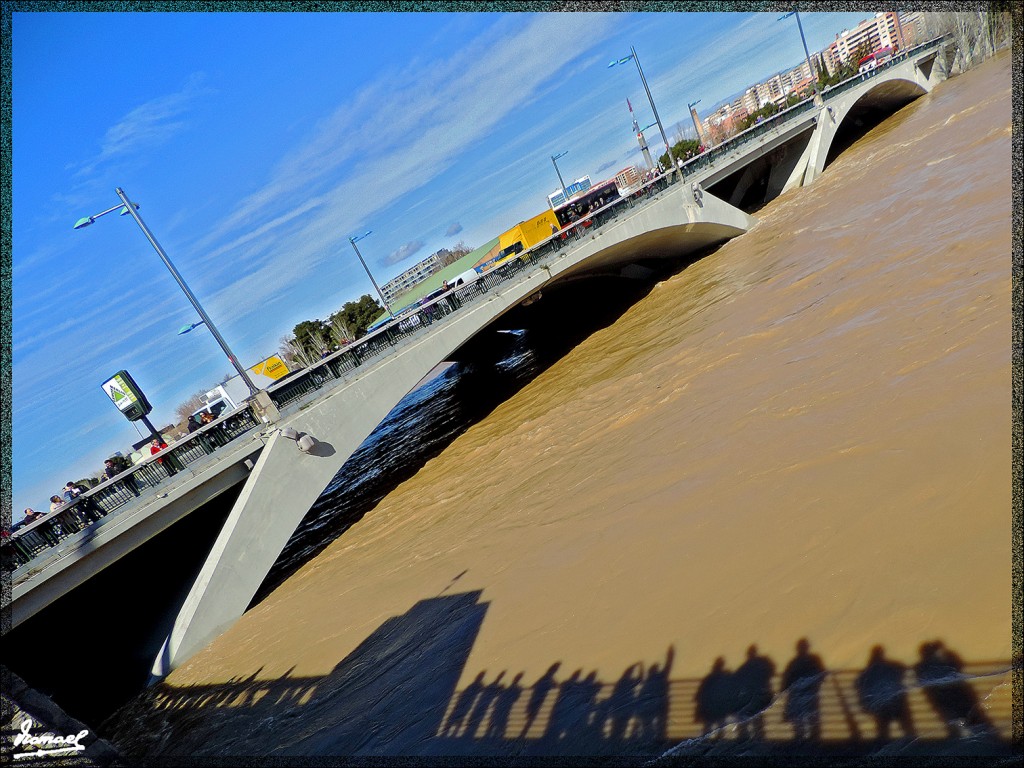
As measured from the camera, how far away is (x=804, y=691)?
4.48 m

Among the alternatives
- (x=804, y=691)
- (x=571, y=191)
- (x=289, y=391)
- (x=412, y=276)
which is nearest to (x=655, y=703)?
(x=804, y=691)

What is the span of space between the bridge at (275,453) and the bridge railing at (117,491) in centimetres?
2

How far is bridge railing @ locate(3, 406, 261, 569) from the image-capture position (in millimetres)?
10484

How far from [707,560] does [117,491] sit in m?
11.1

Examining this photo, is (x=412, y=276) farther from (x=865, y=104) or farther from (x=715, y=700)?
(x=715, y=700)

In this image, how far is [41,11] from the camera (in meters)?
3.45

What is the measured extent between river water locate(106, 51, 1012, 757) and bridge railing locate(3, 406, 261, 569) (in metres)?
3.32

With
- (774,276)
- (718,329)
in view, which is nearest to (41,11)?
(718,329)

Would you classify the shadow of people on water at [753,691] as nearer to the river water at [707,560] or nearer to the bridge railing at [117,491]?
the river water at [707,560]

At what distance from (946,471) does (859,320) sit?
577 centimetres

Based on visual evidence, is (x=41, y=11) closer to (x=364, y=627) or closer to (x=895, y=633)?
(x=895, y=633)

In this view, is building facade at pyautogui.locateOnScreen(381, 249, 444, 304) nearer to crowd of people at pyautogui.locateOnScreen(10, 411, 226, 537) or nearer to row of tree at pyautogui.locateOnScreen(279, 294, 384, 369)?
row of tree at pyautogui.locateOnScreen(279, 294, 384, 369)

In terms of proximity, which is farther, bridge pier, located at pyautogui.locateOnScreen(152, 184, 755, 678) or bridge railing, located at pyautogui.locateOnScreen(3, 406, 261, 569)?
bridge pier, located at pyautogui.locateOnScreen(152, 184, 755, 678)

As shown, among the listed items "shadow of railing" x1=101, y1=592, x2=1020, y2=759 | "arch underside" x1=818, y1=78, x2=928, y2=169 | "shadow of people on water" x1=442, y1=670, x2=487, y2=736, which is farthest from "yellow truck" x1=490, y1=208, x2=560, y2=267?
"shadow of people on water" x1=442, y1=670, x2=487, y2=736
